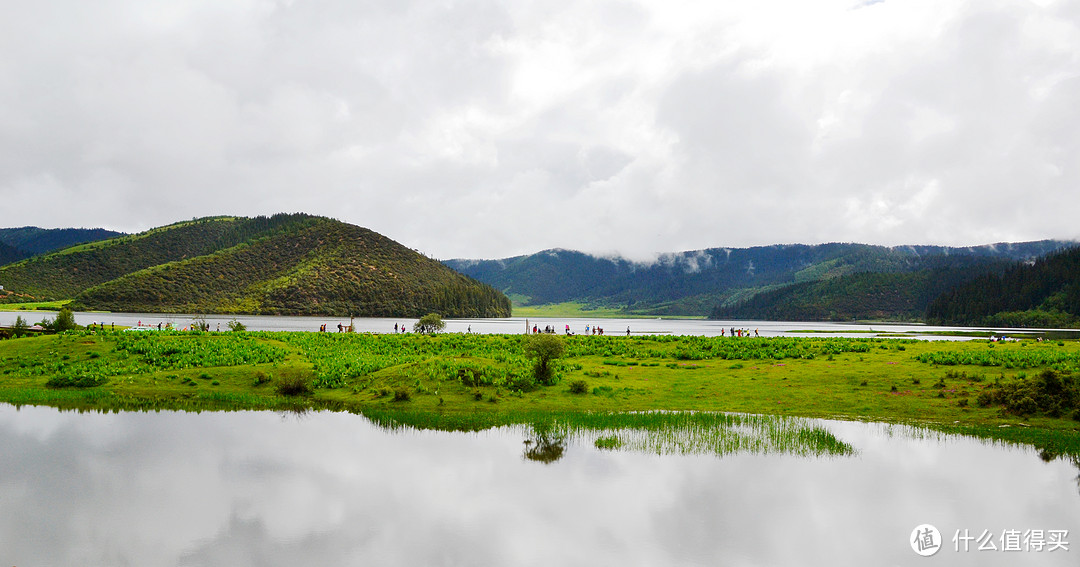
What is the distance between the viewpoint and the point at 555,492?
17609 millimetres

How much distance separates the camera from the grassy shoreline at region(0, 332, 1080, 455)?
30.5 metres

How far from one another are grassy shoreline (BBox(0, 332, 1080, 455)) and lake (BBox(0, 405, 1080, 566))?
577 centimetres

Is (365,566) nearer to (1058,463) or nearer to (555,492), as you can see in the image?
(555,492)

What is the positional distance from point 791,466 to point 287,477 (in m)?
16.5

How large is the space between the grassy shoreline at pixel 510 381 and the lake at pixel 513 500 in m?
5.77

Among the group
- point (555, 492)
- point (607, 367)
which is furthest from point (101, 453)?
point (607, 367)

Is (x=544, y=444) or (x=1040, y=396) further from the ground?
(x=1040, y=396)

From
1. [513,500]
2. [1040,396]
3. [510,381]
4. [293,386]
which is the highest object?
A: [1040,396]

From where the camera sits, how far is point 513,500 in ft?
55.2

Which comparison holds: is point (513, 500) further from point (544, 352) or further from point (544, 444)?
point (544, 352)

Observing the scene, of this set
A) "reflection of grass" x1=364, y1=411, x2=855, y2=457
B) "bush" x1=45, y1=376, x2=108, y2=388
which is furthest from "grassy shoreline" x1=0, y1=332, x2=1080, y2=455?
"reflection of grass" x1=364, y1=411, x2=855, y2=457

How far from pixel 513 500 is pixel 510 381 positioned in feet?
66.4

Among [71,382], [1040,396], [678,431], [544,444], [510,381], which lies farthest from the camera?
[71,382]

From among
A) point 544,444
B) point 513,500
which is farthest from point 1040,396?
point 513,500
